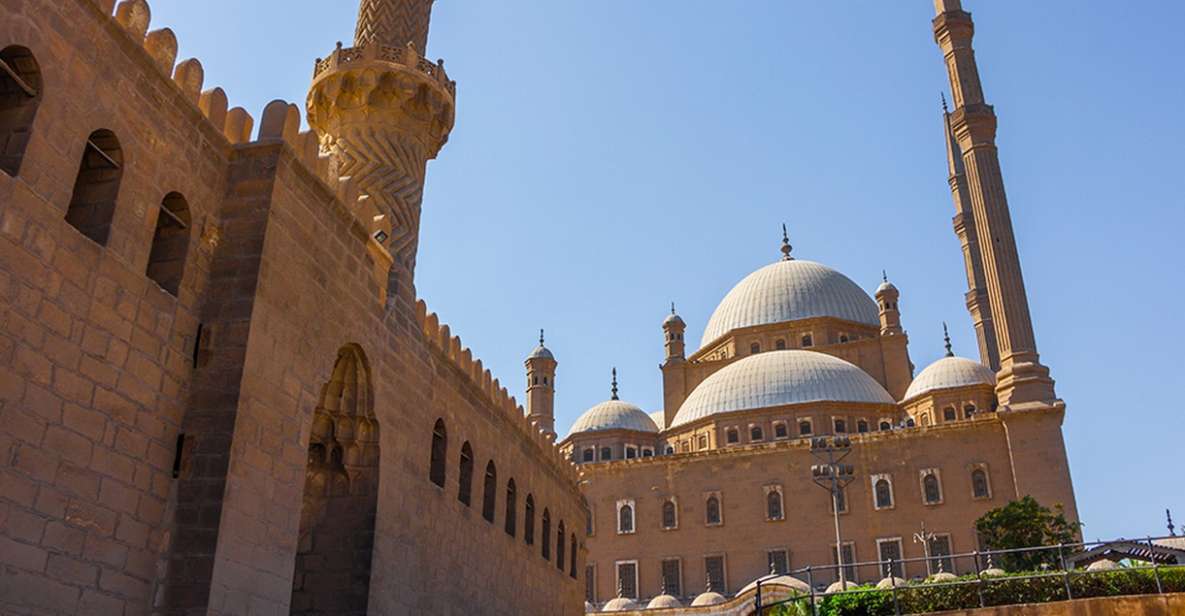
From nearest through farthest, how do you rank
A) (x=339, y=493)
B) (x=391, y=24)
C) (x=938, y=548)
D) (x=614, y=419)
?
(x=339, y=493) → (x=391, y=24) → (x=938, y=548) → (x=614, y=419)

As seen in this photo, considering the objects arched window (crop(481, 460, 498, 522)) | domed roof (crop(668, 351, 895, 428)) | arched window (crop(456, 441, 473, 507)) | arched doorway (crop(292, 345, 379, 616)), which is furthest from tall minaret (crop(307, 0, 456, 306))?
domed roof (crop(668, 351, 895, 428))

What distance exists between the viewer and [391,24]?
48.4 feet

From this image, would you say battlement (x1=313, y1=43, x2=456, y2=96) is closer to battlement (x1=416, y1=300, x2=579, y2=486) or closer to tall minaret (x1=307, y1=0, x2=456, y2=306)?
tall minaret (x1=307, y1=0, x2=456, y2=306)

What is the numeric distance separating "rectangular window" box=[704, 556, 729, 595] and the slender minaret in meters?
13.9

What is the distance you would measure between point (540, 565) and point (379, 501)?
653cm

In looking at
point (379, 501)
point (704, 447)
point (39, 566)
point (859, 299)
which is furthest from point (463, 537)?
point (859, 299)

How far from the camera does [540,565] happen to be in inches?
640

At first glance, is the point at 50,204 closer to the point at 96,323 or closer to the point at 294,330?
the point at 96,323

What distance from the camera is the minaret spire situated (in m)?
14.6

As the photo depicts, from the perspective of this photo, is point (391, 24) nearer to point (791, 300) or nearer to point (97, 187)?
point (97, 187)

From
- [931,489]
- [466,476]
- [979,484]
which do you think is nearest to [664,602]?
[931,489]

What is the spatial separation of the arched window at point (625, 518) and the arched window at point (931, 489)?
30.3 feet

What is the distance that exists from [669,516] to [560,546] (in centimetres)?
1438

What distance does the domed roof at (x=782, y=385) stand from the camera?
33344 mm
